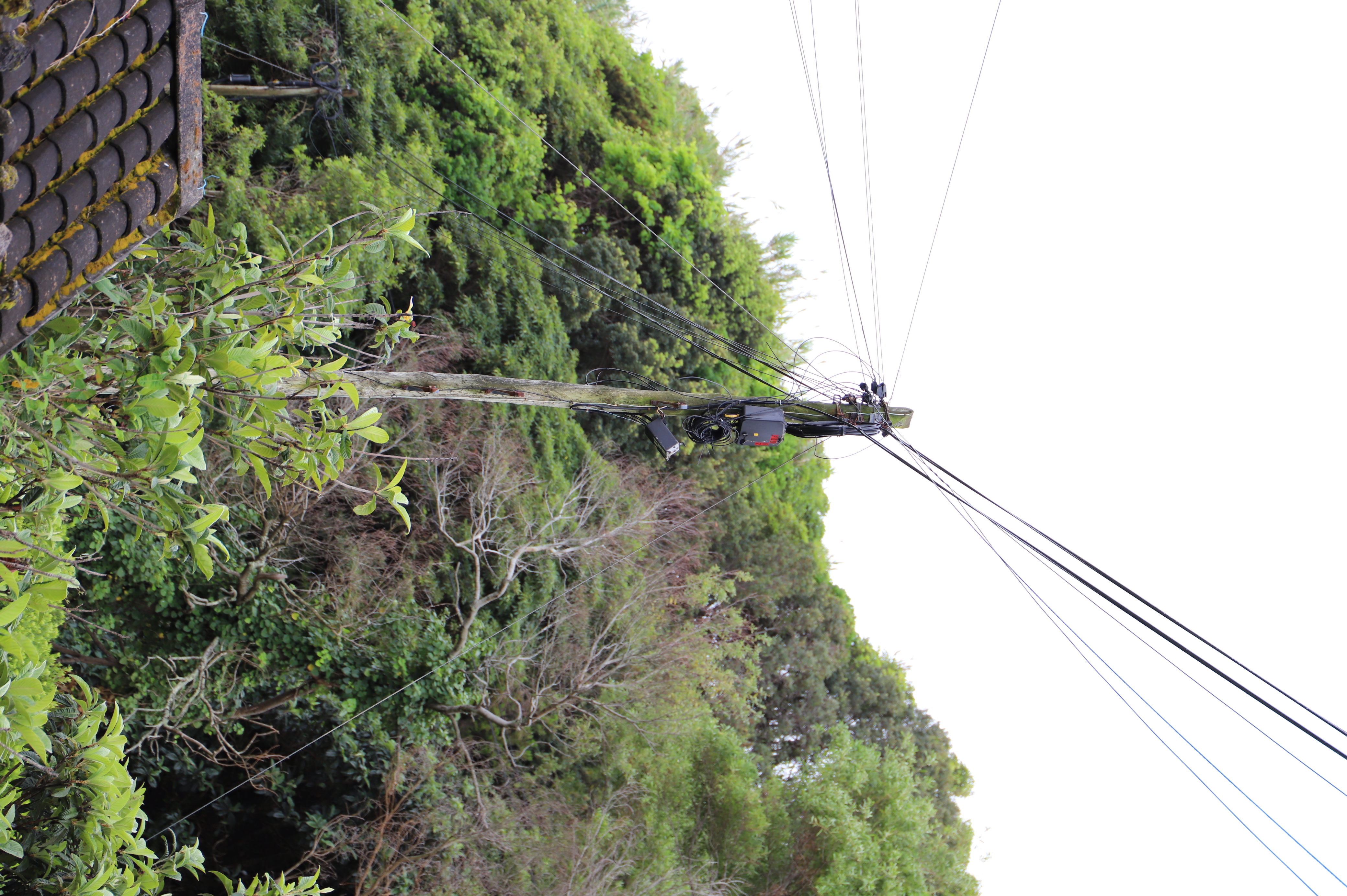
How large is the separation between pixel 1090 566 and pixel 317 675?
8.26 meters

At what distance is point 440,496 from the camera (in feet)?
32.9

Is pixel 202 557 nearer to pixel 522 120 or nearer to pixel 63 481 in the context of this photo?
pixel 63 481

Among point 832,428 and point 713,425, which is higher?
point 832,428

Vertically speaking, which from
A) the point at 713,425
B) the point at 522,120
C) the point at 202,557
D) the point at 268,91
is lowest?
the point at 202,557

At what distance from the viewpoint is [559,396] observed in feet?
17.2

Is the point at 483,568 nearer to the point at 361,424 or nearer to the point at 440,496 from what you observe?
the point at 440,496

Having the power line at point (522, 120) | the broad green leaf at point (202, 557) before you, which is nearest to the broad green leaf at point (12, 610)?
the broad green leaf at point (202, 557)

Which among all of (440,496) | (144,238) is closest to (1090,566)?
(144,238)

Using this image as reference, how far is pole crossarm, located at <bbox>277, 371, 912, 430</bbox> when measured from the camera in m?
4.72

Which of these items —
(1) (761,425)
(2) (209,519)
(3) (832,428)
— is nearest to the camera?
(2) (209,519)

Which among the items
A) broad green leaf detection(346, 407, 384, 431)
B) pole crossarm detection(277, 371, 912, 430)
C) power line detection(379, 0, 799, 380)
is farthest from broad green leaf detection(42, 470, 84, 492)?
power line detection(379, 0, 799, 380)

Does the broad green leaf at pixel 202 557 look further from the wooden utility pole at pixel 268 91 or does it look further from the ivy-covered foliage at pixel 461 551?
the wooden utility pole at pixel 268 91

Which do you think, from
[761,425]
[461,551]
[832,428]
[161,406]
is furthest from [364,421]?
[461,551]

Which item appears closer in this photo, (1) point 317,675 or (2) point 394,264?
(1) point 317,675
